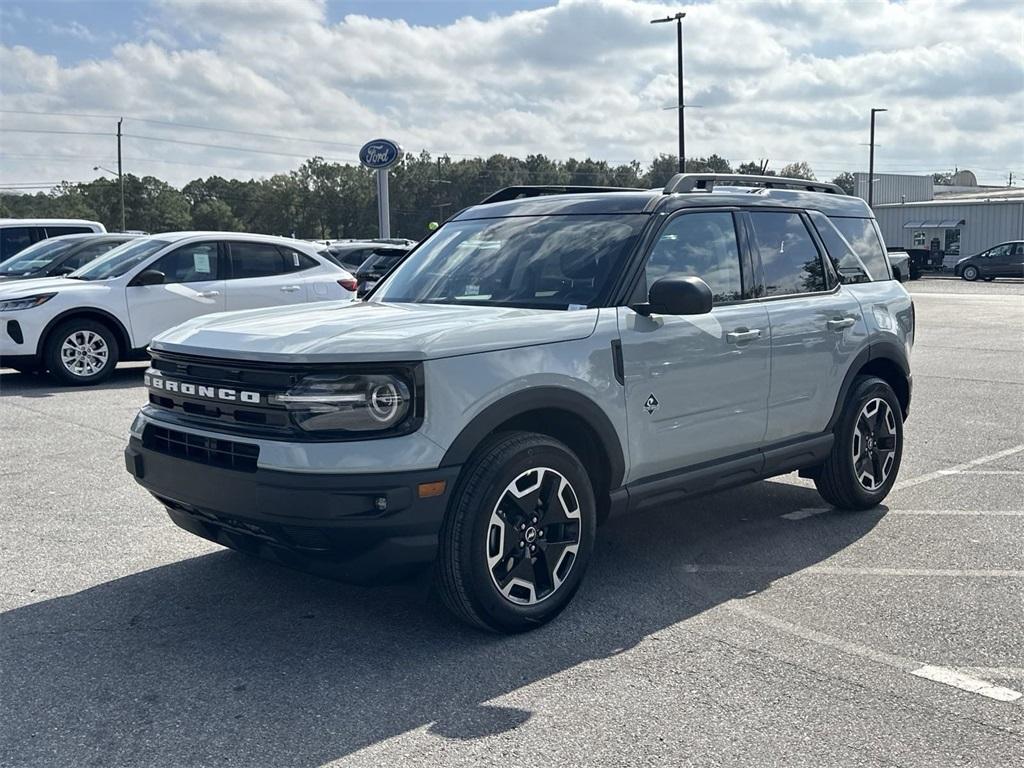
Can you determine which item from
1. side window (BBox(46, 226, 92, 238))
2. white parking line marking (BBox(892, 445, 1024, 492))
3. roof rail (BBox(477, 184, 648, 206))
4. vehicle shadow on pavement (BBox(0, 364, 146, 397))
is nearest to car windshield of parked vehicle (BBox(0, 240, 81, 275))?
vehicle shadow on pavement (BBox(0, 364, 146, 397))

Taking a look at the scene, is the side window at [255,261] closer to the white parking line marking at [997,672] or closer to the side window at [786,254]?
the side window at [786,254]

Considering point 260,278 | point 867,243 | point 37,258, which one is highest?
point 37,258

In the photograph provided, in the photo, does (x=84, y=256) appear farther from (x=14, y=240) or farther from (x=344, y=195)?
(x=344, y=195)

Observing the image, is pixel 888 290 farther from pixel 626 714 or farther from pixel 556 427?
pixel 626 714

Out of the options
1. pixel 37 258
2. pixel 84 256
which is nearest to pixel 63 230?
pixel 37 258

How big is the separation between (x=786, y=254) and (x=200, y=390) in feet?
10.6

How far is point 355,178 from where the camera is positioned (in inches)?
4537

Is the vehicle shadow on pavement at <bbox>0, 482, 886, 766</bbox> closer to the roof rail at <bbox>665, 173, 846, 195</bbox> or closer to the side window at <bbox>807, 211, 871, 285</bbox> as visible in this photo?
the side window at <bbox>807, 211, 871, 285</bbox>

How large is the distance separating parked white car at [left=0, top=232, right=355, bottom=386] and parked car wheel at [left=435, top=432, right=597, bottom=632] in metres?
8.40

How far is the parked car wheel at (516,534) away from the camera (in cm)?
411

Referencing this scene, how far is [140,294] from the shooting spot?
11.8 m

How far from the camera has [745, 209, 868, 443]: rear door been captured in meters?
5.57

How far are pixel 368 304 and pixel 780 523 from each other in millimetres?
2697

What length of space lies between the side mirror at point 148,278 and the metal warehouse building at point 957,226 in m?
49.7
